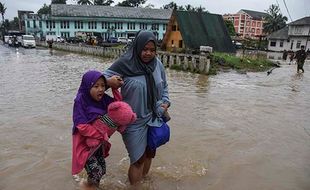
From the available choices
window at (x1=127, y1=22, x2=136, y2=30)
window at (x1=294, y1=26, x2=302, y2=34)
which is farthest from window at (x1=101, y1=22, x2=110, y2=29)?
window at (x1=294, y1=26, x2=302, y2=34)

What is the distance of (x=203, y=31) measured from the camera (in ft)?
90.4

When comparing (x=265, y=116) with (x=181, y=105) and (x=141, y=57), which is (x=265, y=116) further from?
Result: (x=141, y=57)

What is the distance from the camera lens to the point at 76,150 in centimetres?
278

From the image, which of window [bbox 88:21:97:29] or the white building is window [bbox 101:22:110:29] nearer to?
window [bbox 88:21:97:29]

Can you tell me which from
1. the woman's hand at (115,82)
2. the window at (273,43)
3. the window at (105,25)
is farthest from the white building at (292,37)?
the woman's hand at (115,82)

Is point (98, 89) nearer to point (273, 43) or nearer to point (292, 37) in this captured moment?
point (292, 37)

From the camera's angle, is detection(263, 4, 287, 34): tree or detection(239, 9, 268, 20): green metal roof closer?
detection(263, 4, 287, 34): tree

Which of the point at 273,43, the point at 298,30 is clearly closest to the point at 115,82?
the point at 298,30

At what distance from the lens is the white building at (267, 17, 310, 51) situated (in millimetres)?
44912

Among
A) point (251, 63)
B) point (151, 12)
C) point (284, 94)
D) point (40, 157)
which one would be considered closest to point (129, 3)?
point (151, 12)

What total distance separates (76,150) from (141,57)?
43.1 inches

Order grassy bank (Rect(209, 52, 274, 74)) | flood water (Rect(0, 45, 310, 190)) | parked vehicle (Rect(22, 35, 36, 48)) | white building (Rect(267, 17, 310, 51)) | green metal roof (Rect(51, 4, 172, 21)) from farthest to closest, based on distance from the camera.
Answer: green metal roof (Rect(51, 4, 172, 21))
white building (Rect(267, 17, 310, 51))
parked vehicle (Rect(22, 35, 36, 48))
grassy bank (Rect(209, 52, 274, 74))
flood water (Rect(0, 45, 310, 190))

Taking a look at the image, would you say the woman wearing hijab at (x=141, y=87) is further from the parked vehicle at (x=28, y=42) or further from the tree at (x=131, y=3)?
the tree at (x=131, y=3)

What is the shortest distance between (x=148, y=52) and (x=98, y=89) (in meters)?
0.62
